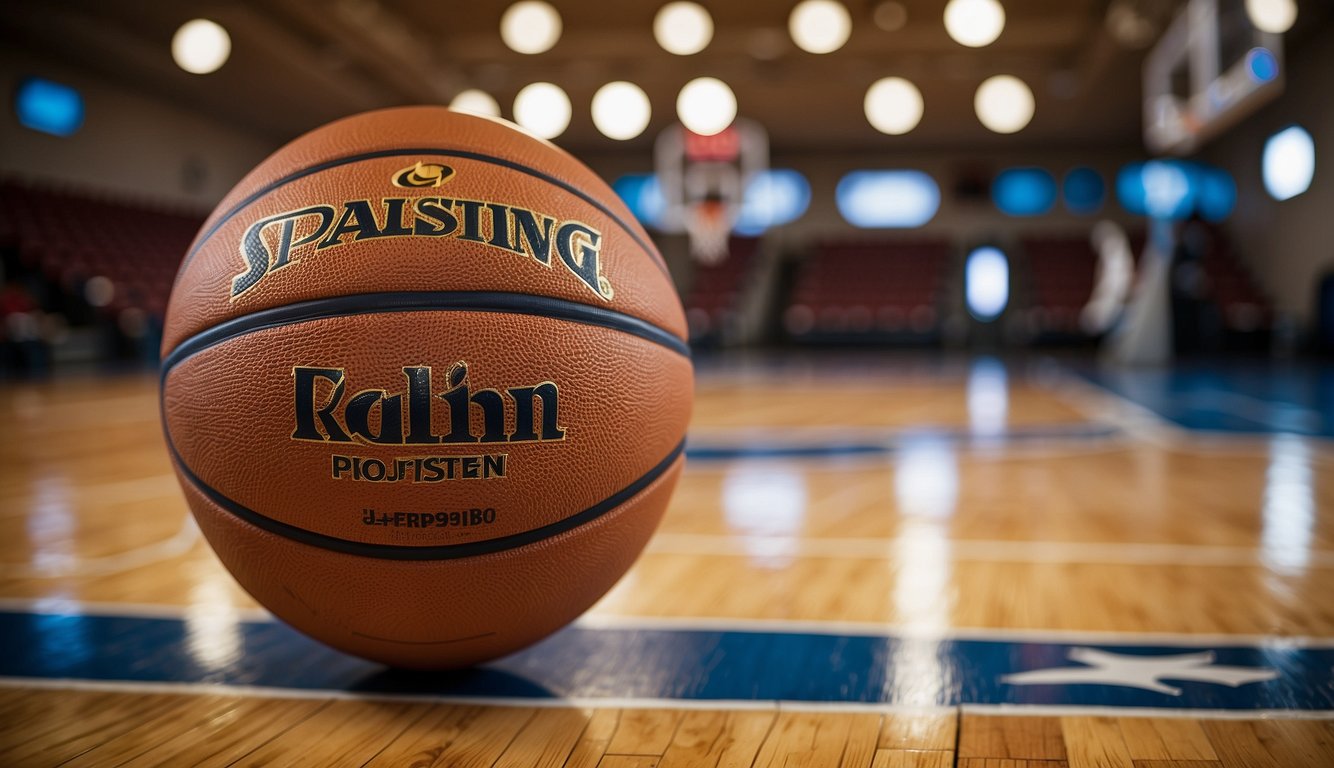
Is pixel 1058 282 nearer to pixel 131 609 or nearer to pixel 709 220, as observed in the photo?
pixel 709 220

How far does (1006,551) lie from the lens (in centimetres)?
195

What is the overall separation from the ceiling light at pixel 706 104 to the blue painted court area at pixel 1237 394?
178 inches

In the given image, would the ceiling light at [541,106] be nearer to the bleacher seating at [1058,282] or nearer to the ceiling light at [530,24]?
Answer: the ceiling light at [530,24]

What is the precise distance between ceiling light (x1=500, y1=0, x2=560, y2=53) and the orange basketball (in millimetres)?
7847

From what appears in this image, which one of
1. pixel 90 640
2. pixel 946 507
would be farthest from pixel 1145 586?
pixel 90 640

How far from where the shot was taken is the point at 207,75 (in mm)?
10898

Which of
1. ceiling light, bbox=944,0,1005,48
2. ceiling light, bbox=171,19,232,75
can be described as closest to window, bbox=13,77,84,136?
ceiling light, bbox=171,19,232,75

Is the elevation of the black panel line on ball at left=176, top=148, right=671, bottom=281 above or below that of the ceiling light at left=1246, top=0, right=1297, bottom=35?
below

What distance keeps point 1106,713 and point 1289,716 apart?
0.63 ft

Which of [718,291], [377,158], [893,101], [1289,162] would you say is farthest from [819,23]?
[377,158]

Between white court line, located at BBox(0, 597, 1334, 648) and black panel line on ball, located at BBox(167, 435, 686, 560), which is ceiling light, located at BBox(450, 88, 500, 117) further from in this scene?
black panel line on ball, located at BBox(167, 435, 686, 560)

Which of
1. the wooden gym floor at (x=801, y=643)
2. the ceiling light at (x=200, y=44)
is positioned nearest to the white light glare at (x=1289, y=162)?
the wooden gym floor at (x=801, y=643)

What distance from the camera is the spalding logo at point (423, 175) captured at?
112 centimetres

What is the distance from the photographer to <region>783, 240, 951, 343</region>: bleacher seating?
13.2 m
